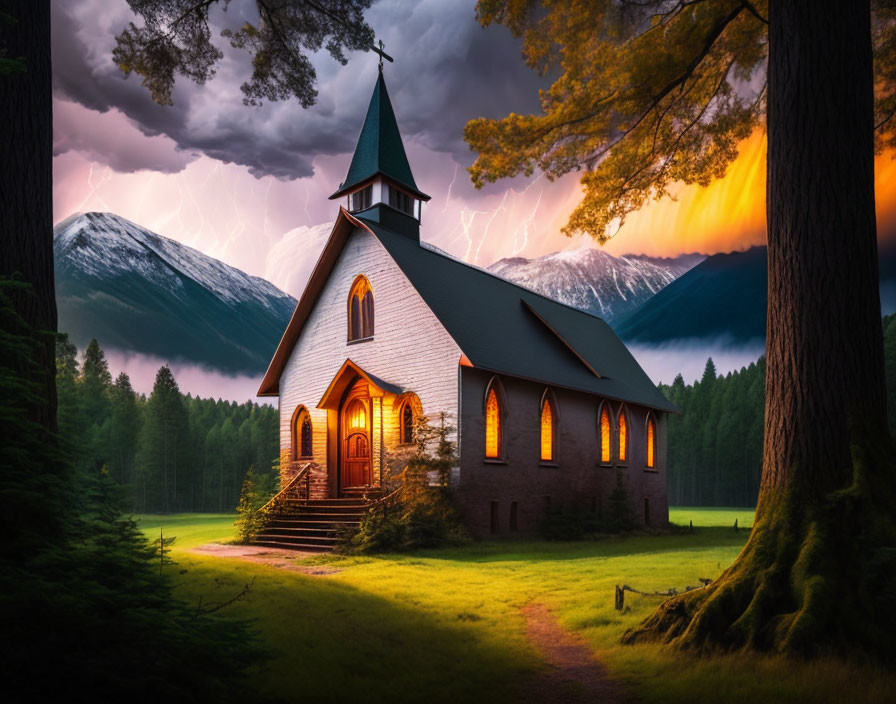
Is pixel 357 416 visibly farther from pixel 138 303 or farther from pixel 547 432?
pixel 138 303

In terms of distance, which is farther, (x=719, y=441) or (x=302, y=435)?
(x=719, y=441)

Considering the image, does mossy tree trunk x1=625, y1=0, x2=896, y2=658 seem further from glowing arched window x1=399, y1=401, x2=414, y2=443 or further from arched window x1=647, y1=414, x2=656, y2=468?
arched window x1=647, y1=414, x2=656, y2=468

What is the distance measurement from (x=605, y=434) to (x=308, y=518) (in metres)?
12.4

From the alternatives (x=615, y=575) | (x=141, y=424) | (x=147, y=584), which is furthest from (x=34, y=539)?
(x=141, y=424)

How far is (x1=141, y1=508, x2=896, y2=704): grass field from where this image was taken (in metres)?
5.54

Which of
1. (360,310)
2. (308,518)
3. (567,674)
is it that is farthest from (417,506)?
(567,674)

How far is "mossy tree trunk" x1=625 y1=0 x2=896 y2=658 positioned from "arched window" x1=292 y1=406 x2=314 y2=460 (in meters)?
19.3

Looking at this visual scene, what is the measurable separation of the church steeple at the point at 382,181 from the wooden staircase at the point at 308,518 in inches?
432

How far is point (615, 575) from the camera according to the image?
40.4ft

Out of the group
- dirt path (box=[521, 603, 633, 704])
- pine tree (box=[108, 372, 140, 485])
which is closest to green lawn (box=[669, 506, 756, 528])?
dirt path (box=[521, 603, 633, 704])

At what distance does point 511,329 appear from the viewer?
78.7ft

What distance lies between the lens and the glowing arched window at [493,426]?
20984 mm

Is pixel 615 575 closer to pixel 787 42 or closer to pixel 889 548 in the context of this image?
pixel 889 548

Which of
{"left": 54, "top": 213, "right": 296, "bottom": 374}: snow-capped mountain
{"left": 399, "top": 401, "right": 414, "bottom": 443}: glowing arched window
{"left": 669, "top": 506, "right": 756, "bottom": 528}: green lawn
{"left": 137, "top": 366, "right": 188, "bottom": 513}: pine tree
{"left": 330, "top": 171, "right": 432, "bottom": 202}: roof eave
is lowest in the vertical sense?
{"left": 669, "top": 506, "right": 756, "bottom": 528}: green lawn
